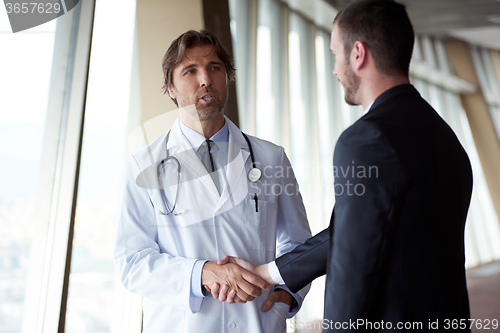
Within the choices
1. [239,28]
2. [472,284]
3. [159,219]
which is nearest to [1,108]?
[159,219]

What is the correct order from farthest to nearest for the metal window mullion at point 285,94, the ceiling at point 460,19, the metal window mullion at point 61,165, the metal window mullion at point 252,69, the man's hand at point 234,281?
the ceiling at point 460,19
the metal window mullion at point 285,94
the metal window mullion at point 252,69
the metal window mullion at point 61,165
the man's hand at point 234,281

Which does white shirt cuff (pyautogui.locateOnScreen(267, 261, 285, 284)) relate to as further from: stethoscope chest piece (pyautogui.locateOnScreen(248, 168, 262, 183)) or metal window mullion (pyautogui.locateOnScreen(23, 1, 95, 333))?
metal window mullion (pyautogui.locateOnScreen(23, 1, 95, 333))

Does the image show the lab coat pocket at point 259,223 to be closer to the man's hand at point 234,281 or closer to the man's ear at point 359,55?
the man's hand at point 234,281

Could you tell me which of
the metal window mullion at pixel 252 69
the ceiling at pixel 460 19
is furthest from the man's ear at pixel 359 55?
the ceiling at pixel 460 19

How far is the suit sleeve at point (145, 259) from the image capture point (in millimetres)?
1315

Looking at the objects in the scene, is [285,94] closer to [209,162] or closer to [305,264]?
[209,162]

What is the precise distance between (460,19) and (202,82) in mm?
5543

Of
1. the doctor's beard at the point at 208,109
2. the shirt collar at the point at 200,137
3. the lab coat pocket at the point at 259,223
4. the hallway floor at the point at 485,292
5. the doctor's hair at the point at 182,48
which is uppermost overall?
the doctor's hair at the point at 182,48

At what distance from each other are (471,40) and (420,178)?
644cm

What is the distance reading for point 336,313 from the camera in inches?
37.2

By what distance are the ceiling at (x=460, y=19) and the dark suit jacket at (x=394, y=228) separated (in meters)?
4.84

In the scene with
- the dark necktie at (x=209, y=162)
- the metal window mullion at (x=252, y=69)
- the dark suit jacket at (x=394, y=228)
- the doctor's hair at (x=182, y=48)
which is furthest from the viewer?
the metal window mullion at (x=252, y=69)

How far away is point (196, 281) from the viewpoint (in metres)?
1.30

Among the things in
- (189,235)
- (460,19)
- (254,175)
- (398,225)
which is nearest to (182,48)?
(254,175)
